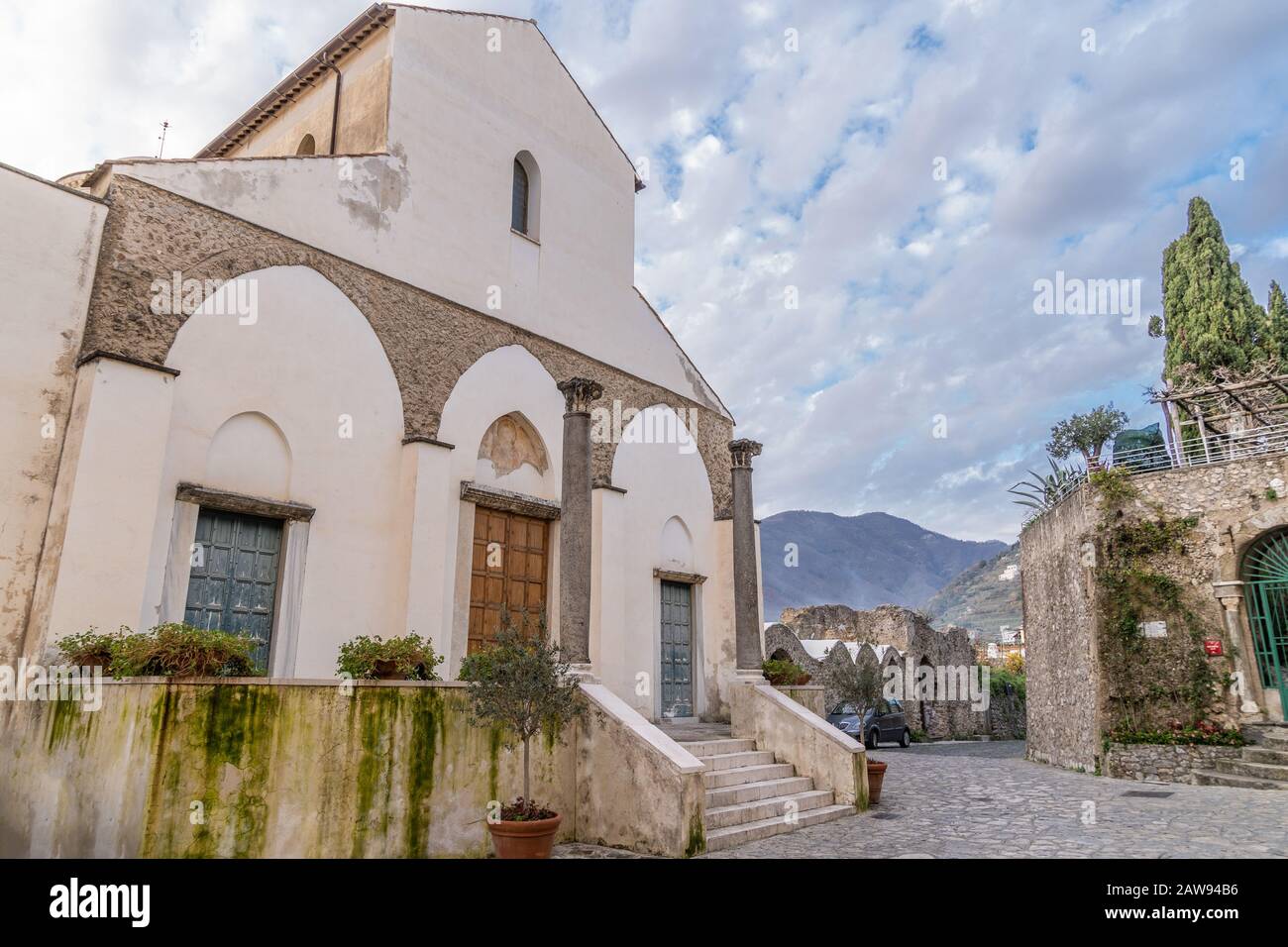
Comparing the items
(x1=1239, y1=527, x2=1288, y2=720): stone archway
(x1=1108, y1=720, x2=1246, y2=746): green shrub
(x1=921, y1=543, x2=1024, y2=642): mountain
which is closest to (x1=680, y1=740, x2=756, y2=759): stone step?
(x1=1108, y1=720, x2=1246, y2=746): green shrub

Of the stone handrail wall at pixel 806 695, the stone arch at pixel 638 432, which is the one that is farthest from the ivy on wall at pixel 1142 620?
the stone arch at pixel 638 432

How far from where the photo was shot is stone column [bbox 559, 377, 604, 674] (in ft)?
31.4

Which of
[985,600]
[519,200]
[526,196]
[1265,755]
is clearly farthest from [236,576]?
[985,600]

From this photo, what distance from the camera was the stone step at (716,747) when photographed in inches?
410

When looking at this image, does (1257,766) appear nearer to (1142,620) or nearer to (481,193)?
(1142,620)

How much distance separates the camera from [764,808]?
373 inches

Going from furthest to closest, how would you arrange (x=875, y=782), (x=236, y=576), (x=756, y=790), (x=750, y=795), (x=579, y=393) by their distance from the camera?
(x=875, y=782) → (x=579, y=393) → (x=756, y=790) → (x=750, y=795) → (x=236, y=576)

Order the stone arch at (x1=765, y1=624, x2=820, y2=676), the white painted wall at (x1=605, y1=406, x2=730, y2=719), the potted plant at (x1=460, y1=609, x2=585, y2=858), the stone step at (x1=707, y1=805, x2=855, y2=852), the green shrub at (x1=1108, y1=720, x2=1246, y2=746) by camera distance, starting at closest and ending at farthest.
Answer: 1. the potted plant at (x1=460, y1=609, x2=585, y2=858)
2. the stone step at (x1=707, y1=805, x2=855, y2=852)
3. the white painted wall at (x1=605, y1=406, x2=730, y2=719)
4. the green shrub at (x1=1108, y1=720, x2=1246, y2=746)
5. the stone arch at (x1=765, y1=624, x2=820, y2=676)

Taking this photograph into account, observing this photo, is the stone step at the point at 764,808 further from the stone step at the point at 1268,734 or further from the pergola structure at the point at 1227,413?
the pergola structure at the point at 1227,413

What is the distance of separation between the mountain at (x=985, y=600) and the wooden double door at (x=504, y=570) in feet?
223

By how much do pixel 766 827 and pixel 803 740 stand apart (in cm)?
223

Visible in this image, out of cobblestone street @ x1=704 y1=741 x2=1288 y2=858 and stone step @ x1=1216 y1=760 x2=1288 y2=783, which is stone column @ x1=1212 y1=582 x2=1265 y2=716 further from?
cobblestone street @ x1=704 y1=741 x2=1288 y2=858
